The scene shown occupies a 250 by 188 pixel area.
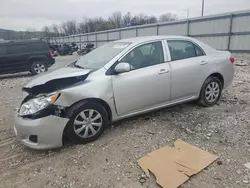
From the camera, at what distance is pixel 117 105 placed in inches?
137

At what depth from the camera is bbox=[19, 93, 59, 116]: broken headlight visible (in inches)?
118

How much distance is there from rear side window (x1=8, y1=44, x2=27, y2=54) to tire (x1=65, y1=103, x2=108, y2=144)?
8594 millimetres

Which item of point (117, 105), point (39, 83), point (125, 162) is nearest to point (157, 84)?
point (117, 105)

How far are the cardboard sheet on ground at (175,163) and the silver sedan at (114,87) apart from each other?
3.00 ft

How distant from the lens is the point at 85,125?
326cm

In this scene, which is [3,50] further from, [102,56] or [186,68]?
[186,68]

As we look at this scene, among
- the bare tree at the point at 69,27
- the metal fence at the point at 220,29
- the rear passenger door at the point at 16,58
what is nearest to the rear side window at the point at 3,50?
the rear passenger door at the point at 16,58

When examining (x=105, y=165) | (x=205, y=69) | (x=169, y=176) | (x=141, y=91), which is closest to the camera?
(x=169, y=176)

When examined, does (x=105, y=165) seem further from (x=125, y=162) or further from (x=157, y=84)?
(x=157, y=84)

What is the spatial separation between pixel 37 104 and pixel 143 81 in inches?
Result: 64.6

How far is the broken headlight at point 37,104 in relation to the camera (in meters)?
3.00

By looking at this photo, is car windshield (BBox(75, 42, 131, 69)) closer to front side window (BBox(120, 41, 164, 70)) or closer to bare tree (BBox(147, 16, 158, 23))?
front side window (BBox(120, 41, 164, 70))

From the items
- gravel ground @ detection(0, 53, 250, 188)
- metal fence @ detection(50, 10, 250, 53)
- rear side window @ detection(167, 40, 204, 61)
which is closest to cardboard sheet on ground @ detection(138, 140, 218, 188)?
gravel ground @ detection(0, 53, 250, 188)

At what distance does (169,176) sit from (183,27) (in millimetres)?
15782
